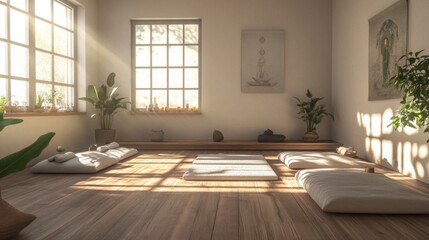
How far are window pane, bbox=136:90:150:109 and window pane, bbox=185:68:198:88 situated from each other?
0.75 meters

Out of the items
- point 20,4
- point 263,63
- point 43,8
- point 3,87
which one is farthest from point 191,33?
point 3,87

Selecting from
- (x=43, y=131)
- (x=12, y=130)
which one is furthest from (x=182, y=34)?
(x=12, y=130)

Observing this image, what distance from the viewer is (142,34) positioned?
6758 mm

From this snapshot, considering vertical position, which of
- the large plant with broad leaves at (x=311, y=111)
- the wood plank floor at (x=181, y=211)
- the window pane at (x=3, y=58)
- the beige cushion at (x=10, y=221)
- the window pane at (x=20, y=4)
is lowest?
the wood plank floor at (x=181, y=211)

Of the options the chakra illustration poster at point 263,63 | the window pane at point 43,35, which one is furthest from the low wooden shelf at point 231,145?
the window pane at point 43,35

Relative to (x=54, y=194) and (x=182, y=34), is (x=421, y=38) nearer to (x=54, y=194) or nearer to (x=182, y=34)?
(x=54, y=194)

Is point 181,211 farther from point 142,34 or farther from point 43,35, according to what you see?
point 142,34

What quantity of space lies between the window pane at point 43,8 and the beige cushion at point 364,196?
4263 mm

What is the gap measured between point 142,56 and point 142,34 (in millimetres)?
389

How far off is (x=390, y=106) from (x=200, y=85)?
3.39 metres

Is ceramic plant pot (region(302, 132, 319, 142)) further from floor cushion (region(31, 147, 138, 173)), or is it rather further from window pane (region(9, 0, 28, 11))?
window pane (region(9, 0, 28, 11))

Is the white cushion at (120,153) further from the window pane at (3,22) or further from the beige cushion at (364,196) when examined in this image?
the beige cushion at (364,196)

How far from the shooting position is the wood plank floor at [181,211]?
187 cm

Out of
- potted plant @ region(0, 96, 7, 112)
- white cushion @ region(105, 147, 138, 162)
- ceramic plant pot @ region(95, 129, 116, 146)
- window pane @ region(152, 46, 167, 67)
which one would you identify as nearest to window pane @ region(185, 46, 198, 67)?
window pane @ region(152, 46, 167, 67)
